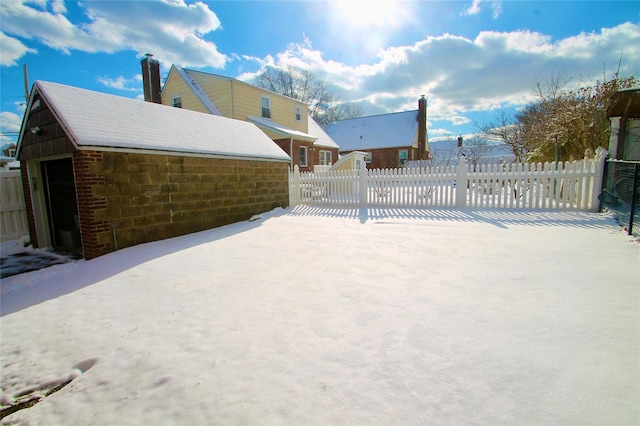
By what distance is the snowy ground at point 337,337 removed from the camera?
2008 millimetres

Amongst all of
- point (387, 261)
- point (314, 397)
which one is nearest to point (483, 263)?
point (387, 261)

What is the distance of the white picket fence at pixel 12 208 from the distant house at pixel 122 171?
526 mm

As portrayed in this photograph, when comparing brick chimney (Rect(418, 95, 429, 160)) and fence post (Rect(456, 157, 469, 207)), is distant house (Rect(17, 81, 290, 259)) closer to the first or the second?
fence post (Rect(456, 157, 469, 207))

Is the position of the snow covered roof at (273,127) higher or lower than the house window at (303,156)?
higher

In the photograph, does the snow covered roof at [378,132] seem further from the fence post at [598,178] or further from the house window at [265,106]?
the fence post at [598,178]

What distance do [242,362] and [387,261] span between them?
2963mm

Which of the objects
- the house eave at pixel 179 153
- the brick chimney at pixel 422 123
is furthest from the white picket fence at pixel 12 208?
the brick chimney at pixel 422 123

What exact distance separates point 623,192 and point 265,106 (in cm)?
1812

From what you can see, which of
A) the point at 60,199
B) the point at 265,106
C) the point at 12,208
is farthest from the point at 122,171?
the point at 265,106

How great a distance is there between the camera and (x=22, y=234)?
8141 mm

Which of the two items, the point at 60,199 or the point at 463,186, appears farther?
the point at 463,186

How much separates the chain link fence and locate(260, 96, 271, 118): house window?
17.4 meters

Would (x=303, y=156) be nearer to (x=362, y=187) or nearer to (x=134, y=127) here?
(x=362, y=187)

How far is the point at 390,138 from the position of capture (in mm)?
32250
